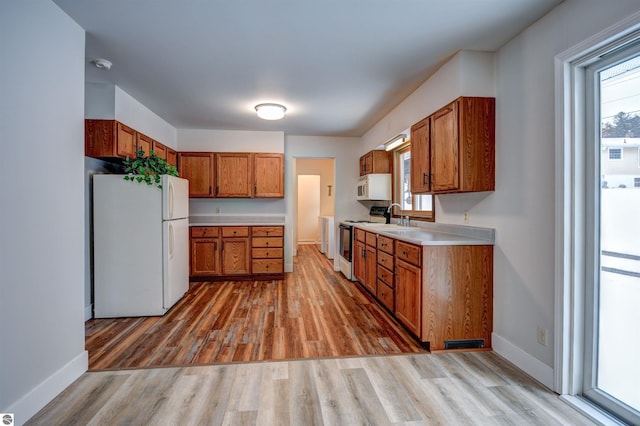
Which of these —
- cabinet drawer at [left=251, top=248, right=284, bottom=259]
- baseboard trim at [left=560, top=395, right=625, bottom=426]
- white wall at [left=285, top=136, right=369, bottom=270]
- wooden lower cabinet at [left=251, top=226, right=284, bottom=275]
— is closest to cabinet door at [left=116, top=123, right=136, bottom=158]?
wooden lower cabinet at [left=251, top=226, right=284, bottom=275]

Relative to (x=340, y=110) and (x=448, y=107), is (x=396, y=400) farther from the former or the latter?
(x=340, y=110)

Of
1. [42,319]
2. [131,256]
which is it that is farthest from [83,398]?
[131,256]

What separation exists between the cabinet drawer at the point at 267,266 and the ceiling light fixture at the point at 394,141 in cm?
243

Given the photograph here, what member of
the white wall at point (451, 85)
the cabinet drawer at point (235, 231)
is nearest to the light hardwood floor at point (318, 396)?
the white wall at point (451, 85)

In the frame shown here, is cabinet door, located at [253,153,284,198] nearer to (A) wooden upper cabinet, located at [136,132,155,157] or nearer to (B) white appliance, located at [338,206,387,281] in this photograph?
(B) white appliance, located at [338,206,387,281]

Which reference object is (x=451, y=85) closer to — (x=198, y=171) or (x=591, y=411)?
(x=591, y=411)

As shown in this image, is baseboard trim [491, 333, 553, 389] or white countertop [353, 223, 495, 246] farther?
white countertop [353, 223, 495, 246]

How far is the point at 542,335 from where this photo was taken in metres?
2.13

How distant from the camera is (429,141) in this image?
305 centimetres

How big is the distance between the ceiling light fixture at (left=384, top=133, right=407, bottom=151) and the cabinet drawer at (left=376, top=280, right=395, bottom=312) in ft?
5.90

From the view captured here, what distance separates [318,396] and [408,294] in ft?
4.12

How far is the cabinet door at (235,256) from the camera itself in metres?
5.00

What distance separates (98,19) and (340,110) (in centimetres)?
273

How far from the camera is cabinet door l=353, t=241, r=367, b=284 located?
4382 millimetres
